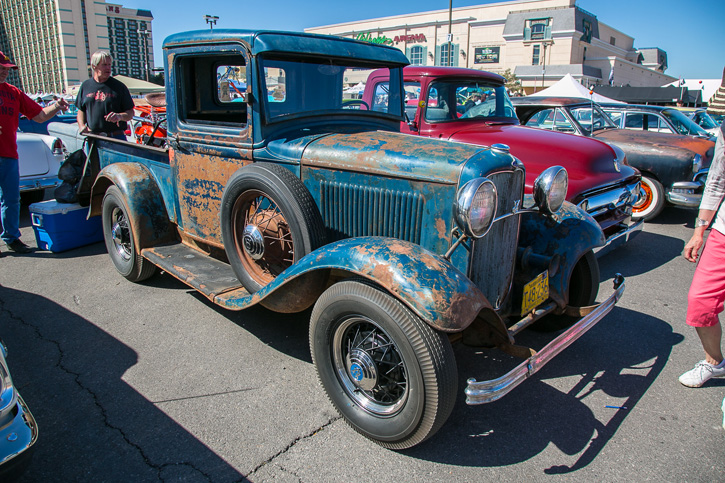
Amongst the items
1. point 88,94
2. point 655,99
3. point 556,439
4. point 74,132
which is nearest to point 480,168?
point 556,439

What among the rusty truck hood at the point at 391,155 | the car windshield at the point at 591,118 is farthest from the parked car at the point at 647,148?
the rusty truck hood at the point at 391,155

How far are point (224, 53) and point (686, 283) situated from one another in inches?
175

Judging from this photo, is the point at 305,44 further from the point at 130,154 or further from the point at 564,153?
the point at 564,153

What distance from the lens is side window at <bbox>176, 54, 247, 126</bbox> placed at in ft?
11.2

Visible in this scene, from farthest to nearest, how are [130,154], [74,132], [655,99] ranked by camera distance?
[655,99], [74,132], [130,154]

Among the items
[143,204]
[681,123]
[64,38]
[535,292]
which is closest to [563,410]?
[535,292]

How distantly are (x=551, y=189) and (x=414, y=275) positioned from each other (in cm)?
120

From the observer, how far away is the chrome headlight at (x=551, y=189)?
2.68 meters

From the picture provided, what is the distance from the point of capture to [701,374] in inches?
106

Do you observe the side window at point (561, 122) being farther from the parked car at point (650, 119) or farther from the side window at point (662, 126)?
the side window at point (662, 126)

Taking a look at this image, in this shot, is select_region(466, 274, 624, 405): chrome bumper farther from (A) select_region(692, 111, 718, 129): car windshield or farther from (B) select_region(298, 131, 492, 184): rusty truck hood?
(A) select_region(692, 111, 718, 129): car windshield

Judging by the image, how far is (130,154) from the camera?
4.13m

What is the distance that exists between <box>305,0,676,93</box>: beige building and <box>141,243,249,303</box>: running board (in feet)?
153

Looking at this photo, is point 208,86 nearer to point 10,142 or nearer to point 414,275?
point 10,142
